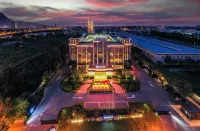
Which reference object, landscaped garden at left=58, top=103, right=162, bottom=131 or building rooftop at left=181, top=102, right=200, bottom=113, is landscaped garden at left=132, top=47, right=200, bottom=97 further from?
landscaped garden at left=58, top=103, right=162, bottom=131

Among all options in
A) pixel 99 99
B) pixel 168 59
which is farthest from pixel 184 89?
pixel 168 59

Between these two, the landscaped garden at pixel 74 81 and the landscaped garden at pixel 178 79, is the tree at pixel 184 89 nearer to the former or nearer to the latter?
the landscaped garden at pixel 178 79

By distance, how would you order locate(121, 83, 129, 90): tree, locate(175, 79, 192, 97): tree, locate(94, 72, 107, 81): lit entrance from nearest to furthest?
locate(175, 79, 192, 97): tree
locate(121, 83, 129, 90): tree
locate(94, 72, 107, 81): lit entrance

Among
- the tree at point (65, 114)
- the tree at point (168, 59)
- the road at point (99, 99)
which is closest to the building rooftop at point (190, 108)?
the road at point (99, 99)

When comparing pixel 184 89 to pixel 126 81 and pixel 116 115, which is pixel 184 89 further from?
pixel 116 115

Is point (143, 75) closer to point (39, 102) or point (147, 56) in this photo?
point (147, 56)

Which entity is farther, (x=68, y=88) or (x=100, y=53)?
(x=100, y=53)

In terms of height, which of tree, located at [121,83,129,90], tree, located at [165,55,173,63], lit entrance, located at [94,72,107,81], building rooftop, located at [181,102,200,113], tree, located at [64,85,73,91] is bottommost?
building rooftop, located at [181,102,200,113]

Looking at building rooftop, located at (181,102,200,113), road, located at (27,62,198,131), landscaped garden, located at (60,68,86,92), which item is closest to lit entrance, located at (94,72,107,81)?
landscaped garden, located at (60,68,86,92)
